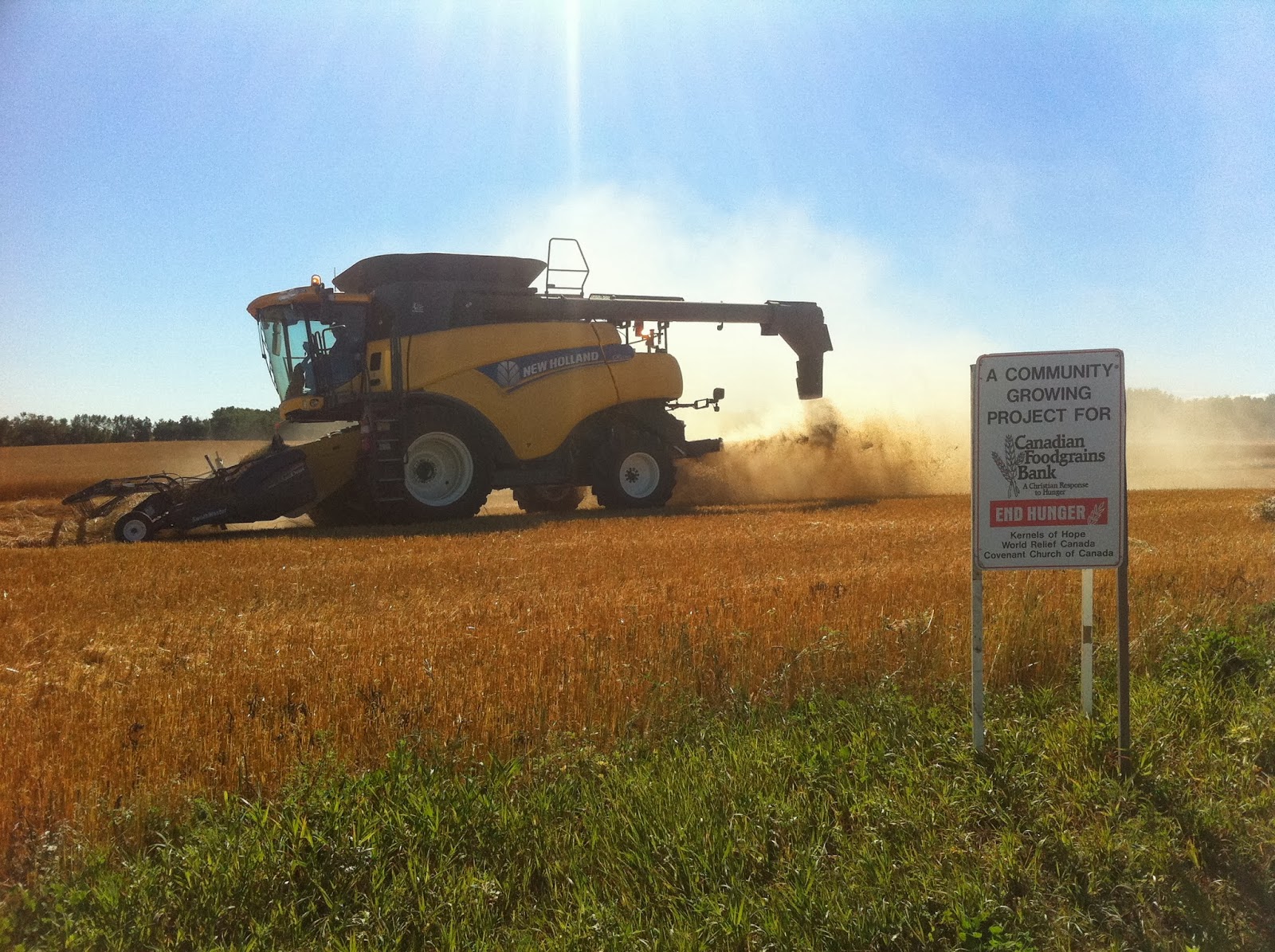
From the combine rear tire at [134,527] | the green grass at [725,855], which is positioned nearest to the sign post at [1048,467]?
the green grass at [725,855]

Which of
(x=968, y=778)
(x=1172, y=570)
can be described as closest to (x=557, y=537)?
(x=1172, y=570)

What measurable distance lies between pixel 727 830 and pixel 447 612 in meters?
4.01

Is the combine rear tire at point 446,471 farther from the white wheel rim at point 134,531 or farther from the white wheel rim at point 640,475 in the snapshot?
the white wheel rim at point 134,531

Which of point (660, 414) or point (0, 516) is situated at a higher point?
point (660, 414)

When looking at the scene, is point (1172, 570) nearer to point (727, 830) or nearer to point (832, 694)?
point (832, 694)

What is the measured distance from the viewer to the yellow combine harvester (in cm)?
1398

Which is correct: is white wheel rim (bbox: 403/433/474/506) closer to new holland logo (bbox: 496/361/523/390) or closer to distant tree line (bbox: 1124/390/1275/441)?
new holland logo (bbox: 496/361/523/390)

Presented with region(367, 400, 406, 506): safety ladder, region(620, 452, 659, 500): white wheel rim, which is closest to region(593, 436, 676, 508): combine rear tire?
region(620, 452, 659, 500): white wheel rim

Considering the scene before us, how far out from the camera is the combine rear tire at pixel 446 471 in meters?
14.8

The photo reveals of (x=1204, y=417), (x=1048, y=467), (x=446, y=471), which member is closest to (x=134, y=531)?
(x=446, y=471)

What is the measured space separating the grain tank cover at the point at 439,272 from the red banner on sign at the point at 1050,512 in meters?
12.2

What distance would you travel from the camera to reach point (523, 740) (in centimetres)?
427

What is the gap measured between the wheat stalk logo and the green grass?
108cm

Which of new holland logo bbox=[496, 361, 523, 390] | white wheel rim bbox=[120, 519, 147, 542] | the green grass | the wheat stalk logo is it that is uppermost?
new holland logo bbox=[496, 361, 523, 390]
